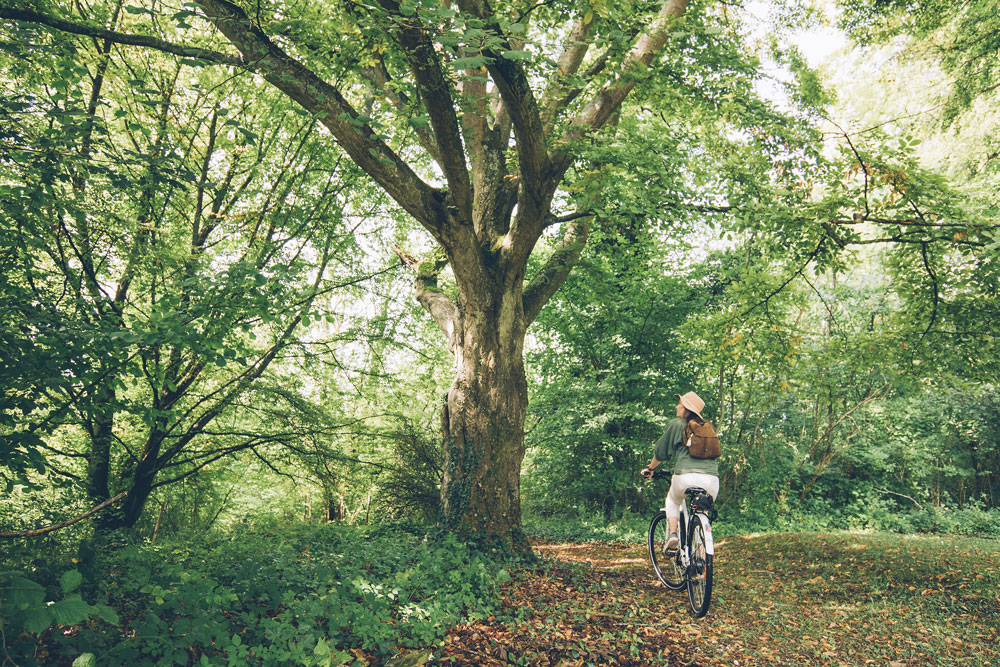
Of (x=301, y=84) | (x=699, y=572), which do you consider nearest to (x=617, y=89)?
(x=301, y=84)

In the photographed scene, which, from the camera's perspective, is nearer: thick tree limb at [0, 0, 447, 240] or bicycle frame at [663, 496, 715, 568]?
thick tree limb at [0, 0, 447, 240]

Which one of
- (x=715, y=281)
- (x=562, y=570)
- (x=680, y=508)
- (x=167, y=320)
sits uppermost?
(x=715, y=281)

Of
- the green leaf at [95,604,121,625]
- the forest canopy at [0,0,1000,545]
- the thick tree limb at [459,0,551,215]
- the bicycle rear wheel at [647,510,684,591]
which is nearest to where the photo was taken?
the green leaf at [95,604,121,625]

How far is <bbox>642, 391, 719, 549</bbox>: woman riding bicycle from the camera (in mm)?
5357

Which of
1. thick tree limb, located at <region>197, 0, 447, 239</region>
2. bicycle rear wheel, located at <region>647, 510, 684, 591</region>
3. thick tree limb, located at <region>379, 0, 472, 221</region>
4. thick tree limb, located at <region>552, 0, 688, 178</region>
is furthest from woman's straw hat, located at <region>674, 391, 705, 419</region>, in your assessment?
thick tree limb, located at <region>197, 0, 447, 239</region>

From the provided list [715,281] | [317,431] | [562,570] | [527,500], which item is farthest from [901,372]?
[527,500]

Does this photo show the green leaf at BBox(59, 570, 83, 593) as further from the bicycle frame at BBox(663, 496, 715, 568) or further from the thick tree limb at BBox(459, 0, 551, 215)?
the bicycle frame at BBox(663, 496, 715, 568)

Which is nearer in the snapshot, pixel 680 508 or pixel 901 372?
pixel 680 508

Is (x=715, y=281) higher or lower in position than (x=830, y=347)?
higher

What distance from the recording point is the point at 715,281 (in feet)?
46.1

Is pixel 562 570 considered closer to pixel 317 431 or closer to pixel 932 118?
pixel 317 431

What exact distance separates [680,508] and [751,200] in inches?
159

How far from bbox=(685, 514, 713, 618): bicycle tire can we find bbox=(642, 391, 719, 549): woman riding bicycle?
360 millimetres

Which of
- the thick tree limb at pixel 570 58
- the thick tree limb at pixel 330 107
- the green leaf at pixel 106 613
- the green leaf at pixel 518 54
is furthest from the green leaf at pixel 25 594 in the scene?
the thick tree limb at pixel 570 58
